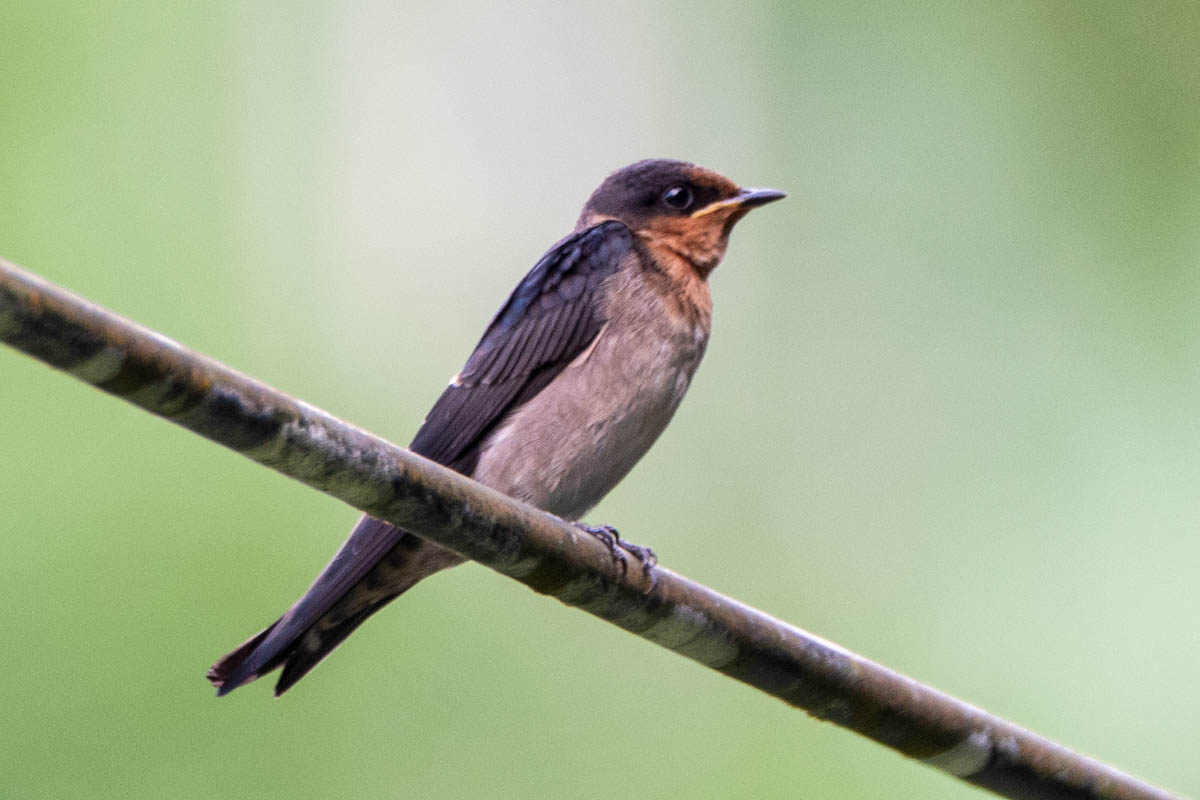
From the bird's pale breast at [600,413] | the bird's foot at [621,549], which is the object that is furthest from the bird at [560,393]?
the bird's foot at [621,549]

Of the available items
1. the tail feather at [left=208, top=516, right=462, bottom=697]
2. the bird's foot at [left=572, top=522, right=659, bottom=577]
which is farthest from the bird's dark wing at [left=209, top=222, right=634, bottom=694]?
the bird's foot at [left=572, top=522, right=659, bottom=577]

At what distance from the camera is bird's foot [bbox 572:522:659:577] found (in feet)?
6.77

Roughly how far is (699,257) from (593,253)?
263 millimetres

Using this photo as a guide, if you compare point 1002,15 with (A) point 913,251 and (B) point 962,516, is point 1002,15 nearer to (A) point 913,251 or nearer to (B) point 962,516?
(A) point 913,251

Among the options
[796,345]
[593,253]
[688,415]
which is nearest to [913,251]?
[796,345]

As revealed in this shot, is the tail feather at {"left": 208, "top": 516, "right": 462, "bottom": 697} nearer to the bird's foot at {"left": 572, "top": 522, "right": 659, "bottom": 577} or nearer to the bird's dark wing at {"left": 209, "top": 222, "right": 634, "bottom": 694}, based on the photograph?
the bird's dark wing at {"left": 209, "top": 222, "right": 634, "bottom": 694}

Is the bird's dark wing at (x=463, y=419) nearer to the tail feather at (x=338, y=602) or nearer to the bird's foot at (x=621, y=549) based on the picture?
the tail feather at (x=338, y=602)

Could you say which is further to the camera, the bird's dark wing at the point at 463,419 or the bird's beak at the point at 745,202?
the bird's beak at the point at 745,202

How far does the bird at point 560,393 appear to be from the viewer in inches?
112

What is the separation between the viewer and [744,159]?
19.4ft

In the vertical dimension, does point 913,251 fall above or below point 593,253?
below

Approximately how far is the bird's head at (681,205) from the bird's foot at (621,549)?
0.91 meters

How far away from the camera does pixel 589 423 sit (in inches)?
116

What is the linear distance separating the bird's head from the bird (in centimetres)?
2
